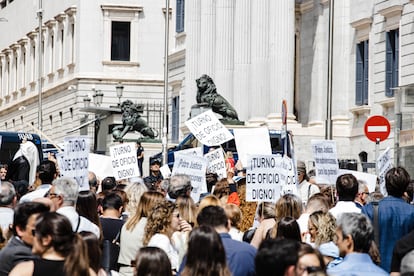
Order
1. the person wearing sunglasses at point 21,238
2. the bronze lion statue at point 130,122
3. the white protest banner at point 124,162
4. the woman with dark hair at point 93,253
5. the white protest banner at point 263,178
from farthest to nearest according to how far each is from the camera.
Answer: the bronze lion statue at point 130,122 < the white protest banner at point 124,162 < the white protest banner at point 263,178 < the person wearing sunglasses at point 21,238 < the woman with dark hair at point 93,253

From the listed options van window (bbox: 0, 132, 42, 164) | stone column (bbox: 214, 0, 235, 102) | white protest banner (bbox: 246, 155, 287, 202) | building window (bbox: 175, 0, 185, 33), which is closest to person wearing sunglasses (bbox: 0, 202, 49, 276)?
white protest banner (bbox: 246, 155, 287, 202)

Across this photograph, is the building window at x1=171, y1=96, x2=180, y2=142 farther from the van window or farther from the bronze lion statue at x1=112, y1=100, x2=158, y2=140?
the van window

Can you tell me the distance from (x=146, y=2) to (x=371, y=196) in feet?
180

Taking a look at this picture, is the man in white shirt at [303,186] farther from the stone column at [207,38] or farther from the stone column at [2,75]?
the stone column at [2,75]

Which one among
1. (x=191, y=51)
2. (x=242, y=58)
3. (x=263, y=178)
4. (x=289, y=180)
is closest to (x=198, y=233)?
(x=263, y=178)

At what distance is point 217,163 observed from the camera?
2458 cm

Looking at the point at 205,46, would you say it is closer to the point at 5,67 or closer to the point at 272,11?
the point at 272,11

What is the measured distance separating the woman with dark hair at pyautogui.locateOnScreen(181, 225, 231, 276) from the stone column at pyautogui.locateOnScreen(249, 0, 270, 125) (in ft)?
124

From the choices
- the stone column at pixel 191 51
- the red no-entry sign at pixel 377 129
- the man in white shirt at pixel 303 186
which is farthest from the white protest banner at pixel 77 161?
the stone column at pixel 191 51

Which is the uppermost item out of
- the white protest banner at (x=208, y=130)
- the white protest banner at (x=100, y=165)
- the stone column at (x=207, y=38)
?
the stone column at (x=207, y=38)

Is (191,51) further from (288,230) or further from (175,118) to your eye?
(288,230)

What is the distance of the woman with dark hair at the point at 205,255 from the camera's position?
34.4 feet

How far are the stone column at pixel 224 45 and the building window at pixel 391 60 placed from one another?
386 inches

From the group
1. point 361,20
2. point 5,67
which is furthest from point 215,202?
point 5,67
